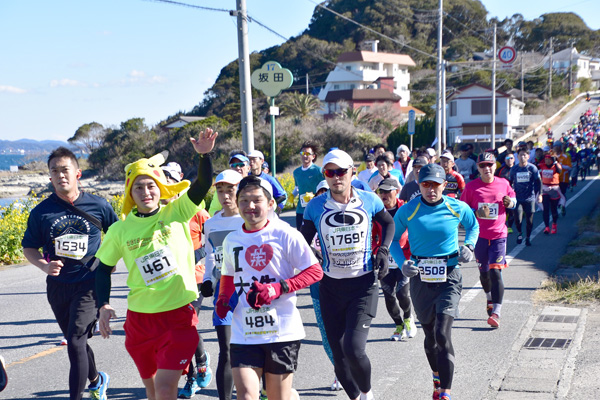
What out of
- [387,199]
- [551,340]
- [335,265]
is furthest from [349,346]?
[551,340]

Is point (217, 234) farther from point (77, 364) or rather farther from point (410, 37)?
point (410, 37)

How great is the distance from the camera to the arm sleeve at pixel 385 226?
5152mm

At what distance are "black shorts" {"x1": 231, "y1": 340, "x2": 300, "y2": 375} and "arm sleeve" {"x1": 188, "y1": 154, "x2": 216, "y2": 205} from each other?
1.07 metres

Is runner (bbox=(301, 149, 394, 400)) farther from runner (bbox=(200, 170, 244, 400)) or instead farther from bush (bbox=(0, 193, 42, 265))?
bush (bbox=(0, 193, 42, 265))

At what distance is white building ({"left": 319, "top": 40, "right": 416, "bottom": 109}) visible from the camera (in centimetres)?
8219

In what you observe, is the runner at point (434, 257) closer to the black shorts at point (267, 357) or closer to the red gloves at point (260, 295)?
the black shorts at point (267, 357)

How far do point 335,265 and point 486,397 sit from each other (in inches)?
67.5

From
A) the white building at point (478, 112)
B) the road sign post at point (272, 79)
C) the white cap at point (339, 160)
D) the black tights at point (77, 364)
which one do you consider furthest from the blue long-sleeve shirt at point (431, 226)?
the white building at point (478, 112)

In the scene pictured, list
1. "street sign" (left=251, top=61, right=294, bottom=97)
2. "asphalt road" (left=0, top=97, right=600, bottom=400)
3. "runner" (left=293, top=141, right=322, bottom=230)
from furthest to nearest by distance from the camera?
"street sign" (left=251, top=61, right=294, bottom=97) < "runner" (left=293, top=141, right=322, bottom=230) < "asphalt road" (left=0, top=97, right=600, bottom=400)

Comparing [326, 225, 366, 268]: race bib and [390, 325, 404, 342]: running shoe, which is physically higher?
[326, 225, 366, 268]: race bib

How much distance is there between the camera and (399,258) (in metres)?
5.61

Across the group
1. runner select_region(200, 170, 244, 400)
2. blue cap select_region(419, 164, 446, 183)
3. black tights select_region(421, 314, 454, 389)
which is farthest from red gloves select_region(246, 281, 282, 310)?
blue cap select_region(419, 164, 446, 183)

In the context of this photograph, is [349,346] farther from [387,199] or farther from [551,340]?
[551,340]

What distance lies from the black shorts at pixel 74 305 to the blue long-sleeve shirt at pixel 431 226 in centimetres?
261
